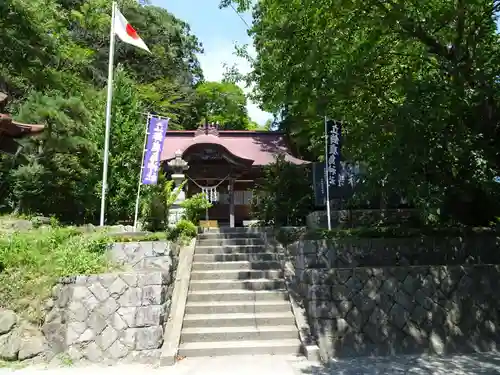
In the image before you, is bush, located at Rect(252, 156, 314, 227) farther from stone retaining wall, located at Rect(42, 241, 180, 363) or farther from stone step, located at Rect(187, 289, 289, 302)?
stone retaining wall, located at Rect(42, 241, 180, 363)

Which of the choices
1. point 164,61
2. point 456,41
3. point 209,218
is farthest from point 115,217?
point 164,61

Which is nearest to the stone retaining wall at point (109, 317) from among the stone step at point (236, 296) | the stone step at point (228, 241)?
the stone step at point (236, 296)

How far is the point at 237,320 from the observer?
7.18 meters

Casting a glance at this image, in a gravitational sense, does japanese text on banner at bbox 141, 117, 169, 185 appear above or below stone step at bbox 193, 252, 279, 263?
above

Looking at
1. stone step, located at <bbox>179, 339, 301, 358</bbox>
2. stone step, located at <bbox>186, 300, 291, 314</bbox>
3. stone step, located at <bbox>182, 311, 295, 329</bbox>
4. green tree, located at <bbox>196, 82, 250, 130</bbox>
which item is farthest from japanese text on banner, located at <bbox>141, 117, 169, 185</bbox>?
green tree, located at <bbox>196, 82, 250, 130</bbox>

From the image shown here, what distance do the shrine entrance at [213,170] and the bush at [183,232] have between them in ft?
19.0

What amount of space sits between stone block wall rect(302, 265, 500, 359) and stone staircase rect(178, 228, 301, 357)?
29.0 inches

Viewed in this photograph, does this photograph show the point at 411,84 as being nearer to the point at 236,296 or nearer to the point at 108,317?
the point at 236,296

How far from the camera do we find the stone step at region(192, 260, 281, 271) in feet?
28.8

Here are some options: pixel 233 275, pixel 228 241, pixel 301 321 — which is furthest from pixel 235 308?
pixel 228 241

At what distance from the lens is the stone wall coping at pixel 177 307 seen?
20.5ft

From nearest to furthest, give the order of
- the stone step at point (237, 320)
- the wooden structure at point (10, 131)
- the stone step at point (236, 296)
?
1. the stone step at point (237, 320)
2. the stone step at point (236, 296)
3. the wooden structure at point (10, 131)

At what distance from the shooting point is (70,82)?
48.2ft

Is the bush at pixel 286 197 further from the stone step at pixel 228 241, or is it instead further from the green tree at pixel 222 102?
the green tree at pixel 222 102
